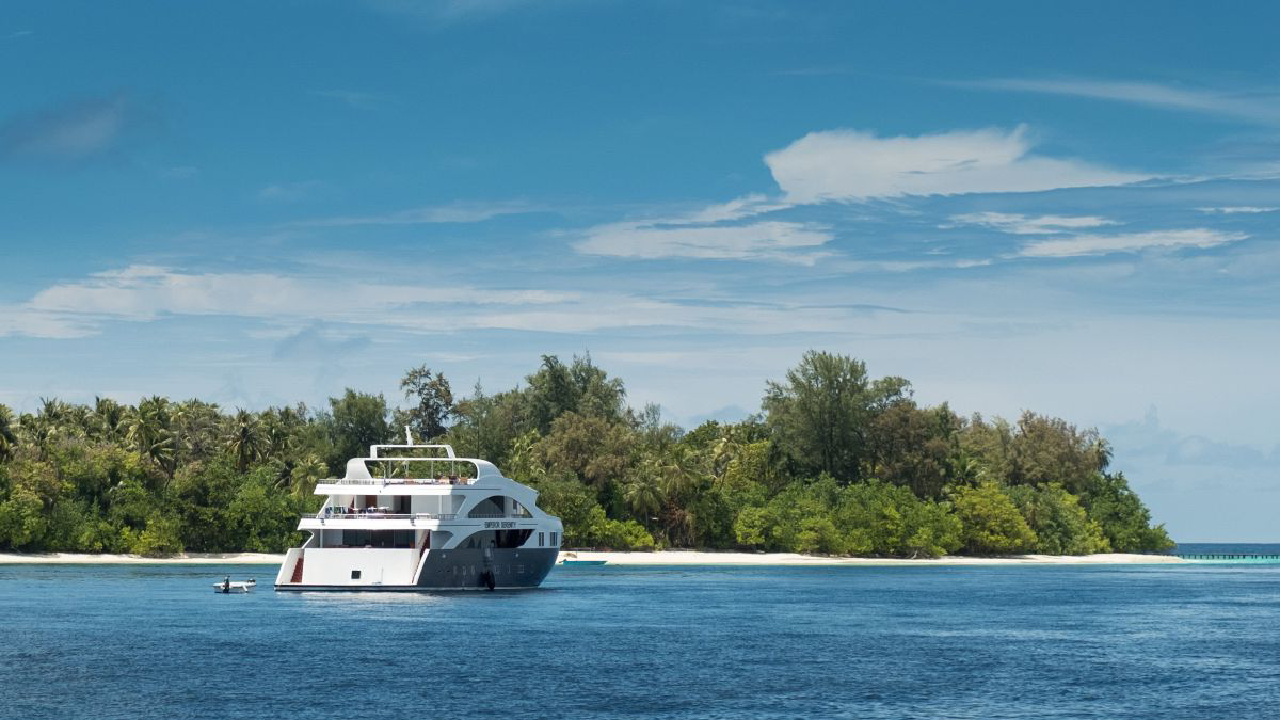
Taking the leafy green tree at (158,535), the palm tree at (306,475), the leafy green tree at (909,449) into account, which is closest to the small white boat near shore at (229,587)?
the leafy green tree at (158,535)

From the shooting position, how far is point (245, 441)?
183250mm

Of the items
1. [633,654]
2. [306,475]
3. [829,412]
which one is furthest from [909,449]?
[633,654]

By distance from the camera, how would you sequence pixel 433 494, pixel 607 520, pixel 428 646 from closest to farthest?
pixel 428 646 < pixel 433 494 < pixel 607 520

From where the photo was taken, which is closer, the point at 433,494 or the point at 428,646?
the point at 428,646

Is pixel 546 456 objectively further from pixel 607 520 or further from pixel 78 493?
pixel 78 493

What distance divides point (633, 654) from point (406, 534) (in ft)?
115

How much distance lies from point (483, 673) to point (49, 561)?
364 ft

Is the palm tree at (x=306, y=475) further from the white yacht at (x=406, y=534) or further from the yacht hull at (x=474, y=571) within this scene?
the white yacht at (x=406, y=534)

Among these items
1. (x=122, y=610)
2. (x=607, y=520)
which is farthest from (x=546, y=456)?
(x=122, y=610)

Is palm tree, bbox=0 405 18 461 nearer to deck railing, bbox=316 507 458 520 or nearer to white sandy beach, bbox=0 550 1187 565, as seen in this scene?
white sandy beach, bbox=0 550 1187 565

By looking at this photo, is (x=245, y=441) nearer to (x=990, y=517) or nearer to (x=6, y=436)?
(x=6, y=436)

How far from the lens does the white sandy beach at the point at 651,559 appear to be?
536 ft

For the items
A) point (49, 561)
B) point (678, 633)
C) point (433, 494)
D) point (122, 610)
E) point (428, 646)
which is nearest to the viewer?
point (428, 646)

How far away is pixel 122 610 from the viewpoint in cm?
9456
